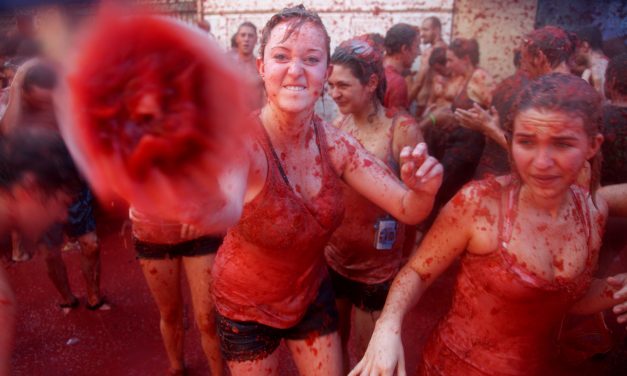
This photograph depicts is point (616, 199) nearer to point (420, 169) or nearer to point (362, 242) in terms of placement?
point (420, 169)

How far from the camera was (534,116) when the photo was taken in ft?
6.36

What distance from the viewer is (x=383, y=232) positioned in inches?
116

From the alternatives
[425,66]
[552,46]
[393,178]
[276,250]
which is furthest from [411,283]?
[425,66]

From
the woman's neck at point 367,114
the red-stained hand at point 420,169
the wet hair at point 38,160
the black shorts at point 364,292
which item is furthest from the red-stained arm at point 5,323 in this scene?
the woman's neck at point 367,114

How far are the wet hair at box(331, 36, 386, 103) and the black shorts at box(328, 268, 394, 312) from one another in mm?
1275

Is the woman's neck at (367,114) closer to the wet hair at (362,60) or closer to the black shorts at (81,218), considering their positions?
the wet hair at (362,60)

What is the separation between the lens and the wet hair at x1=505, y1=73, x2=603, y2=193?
191cm

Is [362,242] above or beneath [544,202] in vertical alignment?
beneath

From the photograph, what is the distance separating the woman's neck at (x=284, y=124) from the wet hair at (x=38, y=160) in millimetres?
831

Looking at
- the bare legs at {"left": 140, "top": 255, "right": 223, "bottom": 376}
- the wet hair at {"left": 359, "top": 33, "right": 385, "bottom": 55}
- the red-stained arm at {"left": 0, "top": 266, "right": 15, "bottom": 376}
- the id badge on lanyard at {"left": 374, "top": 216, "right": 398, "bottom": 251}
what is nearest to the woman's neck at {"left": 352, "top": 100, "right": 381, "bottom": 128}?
the wet hair at {"left": 359, "top": 33, "right": 385, "bottom": 55}

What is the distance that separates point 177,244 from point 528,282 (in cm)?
202

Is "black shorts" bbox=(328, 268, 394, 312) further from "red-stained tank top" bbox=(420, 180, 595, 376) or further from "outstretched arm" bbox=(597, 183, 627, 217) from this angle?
"outstretched arm" bbox=(597, 183, 627, 217)

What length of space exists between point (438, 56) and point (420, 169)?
5292mm

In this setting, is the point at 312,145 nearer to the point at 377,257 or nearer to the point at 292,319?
the point at 292,319
